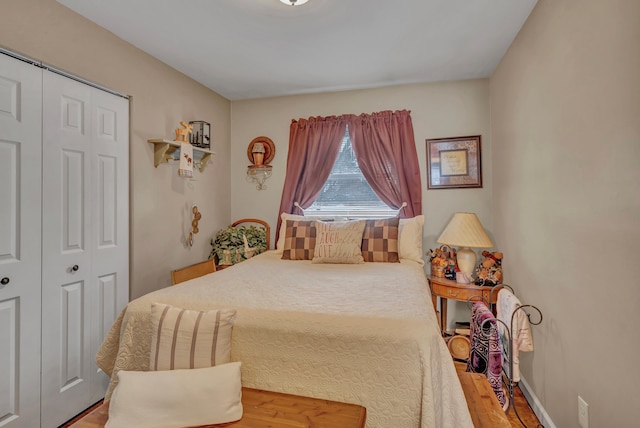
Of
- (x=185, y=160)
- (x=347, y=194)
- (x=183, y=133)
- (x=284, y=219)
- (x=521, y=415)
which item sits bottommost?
(x=521, y=415)

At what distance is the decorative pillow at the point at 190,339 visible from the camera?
4.44 ft

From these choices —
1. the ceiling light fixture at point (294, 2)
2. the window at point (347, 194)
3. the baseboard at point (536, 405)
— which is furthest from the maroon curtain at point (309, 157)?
the baseboard at point (536, 405)

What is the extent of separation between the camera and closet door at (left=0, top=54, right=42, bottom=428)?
5.34 ft

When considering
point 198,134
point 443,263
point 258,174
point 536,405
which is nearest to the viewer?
point 536,405

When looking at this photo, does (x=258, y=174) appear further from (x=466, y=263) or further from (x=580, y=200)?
(x=580, y=200)

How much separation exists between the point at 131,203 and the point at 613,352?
2920mm

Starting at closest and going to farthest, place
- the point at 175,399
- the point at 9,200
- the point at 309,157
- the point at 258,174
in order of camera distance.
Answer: the point at 175,399, the point at 9,200, the point at 309,157, the point at 258,174

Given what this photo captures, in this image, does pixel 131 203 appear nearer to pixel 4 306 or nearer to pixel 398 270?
pixel 4 306

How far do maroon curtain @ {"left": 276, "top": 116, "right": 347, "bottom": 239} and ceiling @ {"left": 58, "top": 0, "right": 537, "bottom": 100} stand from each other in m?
0.46

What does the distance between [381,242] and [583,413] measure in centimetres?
156

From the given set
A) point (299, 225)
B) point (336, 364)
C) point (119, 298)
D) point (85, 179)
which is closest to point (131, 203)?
point (85, 179)

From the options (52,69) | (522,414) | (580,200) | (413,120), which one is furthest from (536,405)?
(52,69)

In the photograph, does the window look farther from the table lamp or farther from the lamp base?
the lamp base

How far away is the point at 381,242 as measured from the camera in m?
2.66
